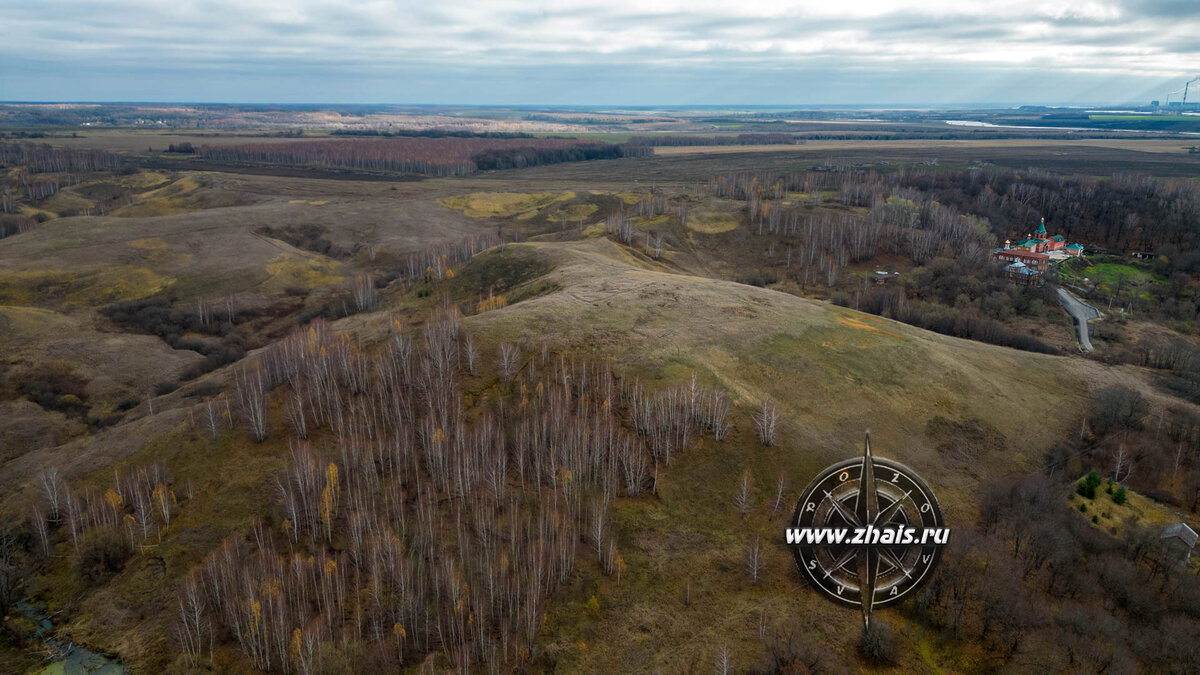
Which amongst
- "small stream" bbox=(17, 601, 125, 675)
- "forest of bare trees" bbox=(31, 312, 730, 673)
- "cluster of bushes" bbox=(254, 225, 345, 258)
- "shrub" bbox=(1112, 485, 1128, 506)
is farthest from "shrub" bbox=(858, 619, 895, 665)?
"cluster of bushes" bbox=(254, 225, 345, 258)

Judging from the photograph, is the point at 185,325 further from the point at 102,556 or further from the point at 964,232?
the point at 964,232

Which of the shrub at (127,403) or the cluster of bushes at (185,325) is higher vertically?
the cluster of bushes at (185,325)

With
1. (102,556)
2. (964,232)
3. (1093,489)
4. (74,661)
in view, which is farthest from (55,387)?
(964,232)

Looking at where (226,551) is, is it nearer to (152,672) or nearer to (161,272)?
(152,672)

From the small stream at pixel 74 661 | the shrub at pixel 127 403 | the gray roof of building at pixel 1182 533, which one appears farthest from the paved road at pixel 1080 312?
the shrub at pixel 127 403

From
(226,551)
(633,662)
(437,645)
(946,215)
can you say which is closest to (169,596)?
(226,551)

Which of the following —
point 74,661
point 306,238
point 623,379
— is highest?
point 306,238

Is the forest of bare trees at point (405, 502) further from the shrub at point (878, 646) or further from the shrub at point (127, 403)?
the shrub at point (127, 403)
